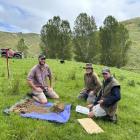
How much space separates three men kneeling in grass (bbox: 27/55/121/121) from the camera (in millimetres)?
12586

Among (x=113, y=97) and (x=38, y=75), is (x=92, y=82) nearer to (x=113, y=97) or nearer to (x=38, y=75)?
(x=38, y=75)

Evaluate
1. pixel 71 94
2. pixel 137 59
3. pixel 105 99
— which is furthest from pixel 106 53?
pixel 105 99

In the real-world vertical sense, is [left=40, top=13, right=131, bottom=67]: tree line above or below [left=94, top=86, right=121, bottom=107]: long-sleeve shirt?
above

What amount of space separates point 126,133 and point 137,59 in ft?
235

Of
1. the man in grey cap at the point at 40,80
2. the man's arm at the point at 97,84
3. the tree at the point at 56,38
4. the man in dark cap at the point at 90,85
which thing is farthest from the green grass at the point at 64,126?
the tree at the point at 56,38

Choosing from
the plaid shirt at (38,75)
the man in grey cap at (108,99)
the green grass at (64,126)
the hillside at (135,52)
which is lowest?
the green grass at (64,126)

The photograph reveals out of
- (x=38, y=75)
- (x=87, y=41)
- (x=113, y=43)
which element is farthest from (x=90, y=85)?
(x=87, y=41)

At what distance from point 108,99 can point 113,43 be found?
51260 mm

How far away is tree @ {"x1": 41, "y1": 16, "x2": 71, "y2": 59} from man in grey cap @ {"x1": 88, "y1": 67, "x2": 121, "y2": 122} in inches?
2013

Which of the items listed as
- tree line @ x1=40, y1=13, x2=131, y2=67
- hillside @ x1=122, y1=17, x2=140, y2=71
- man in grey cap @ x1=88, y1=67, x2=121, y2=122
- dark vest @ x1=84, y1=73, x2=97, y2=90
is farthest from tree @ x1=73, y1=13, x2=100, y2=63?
man in grey cap @ x1=88, y1=67, x2=121, y2=122

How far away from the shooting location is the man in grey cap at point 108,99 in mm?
12453

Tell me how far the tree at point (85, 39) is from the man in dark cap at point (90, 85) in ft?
149

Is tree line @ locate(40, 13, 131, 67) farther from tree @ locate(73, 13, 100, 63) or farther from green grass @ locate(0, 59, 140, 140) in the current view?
green grass @ locate(0, 59, 140, 140)

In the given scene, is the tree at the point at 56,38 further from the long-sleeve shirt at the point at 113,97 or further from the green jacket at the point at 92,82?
the long-sleeve shirt at the point at 113,97
